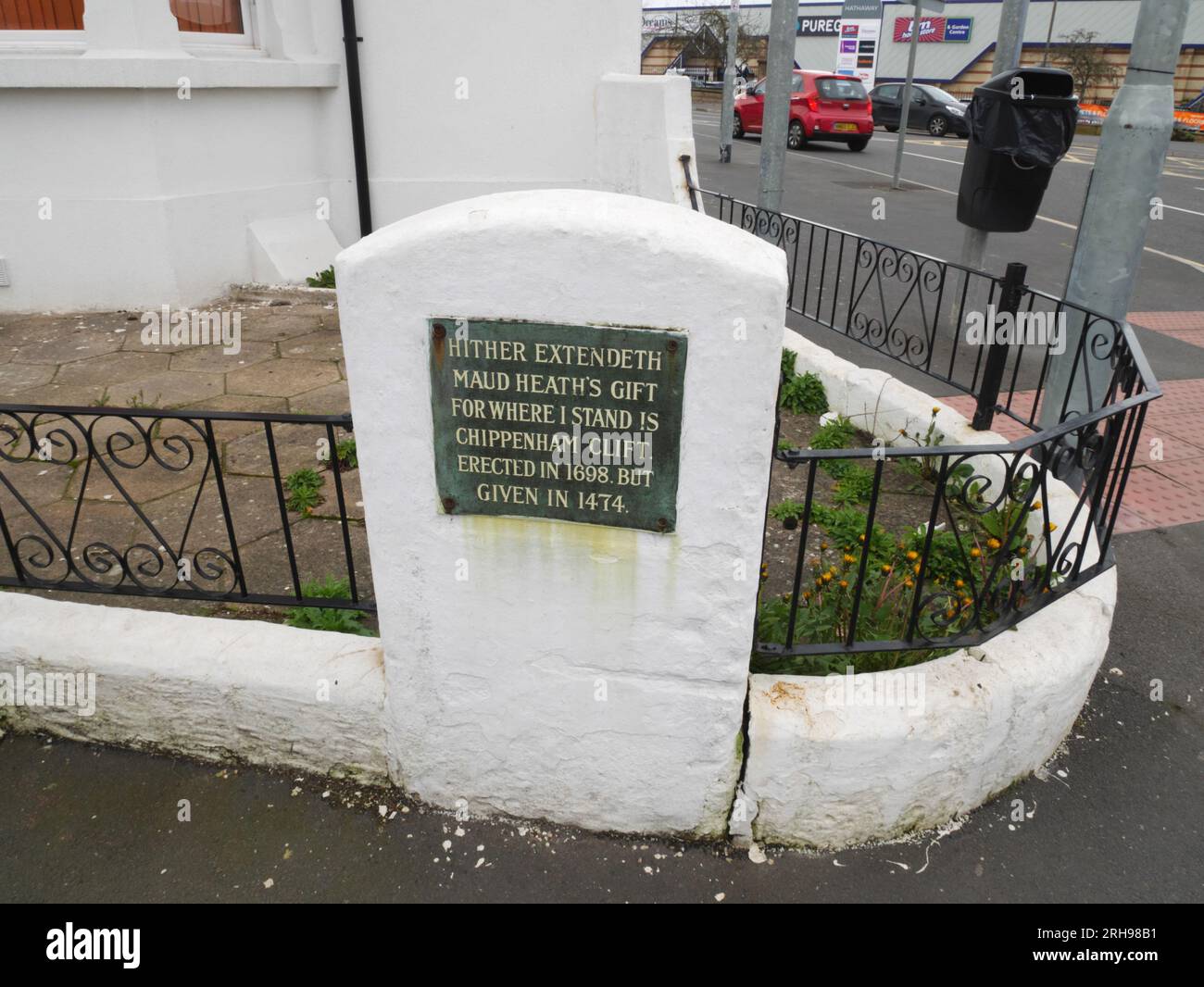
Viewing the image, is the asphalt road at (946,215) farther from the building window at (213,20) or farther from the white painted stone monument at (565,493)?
the building window at (213,20)

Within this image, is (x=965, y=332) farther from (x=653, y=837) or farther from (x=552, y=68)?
(x=653, y=837)

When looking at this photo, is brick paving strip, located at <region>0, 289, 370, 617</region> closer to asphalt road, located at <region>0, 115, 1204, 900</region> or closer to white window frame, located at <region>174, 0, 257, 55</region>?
asphalt road, located at <region>0, 115, 1204, 900</region>

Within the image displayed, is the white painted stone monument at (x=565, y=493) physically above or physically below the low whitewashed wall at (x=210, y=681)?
above

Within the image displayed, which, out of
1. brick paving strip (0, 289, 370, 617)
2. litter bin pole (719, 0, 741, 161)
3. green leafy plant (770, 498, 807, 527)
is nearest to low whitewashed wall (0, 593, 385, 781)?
brick paving strip (0, 289, 370, 617)

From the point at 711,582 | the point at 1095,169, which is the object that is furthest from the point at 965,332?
the point at 711,582

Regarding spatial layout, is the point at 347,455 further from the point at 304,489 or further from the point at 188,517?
the point at 188,517

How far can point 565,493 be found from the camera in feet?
8.05

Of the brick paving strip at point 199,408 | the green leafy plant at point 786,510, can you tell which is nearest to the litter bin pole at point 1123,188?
the green leafy plant at point 786,510

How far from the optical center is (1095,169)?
189 inches

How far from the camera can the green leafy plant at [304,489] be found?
4.39 meters

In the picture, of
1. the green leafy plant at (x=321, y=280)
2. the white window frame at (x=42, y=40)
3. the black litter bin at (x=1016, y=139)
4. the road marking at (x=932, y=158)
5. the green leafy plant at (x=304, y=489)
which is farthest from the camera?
the road marking at (x=932, y=158)

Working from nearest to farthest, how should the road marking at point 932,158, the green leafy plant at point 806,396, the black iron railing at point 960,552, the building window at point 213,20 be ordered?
1. the black iron railing at point 960,552
2. the green leafy plant at point 806,396
3. the building window at point 213,20
4. the road marking at point 932,158

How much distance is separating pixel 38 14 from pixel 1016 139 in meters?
6.89

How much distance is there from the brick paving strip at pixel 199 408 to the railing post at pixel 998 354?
10.7ft
